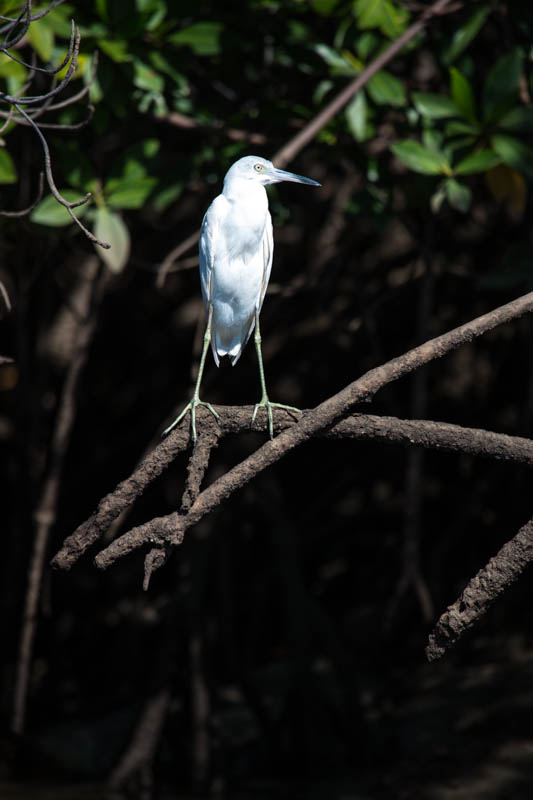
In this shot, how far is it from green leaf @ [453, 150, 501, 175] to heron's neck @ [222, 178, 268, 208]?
2.13ft

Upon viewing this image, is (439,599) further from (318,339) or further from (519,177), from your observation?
(519,177)

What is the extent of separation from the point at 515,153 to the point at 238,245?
2.49ft

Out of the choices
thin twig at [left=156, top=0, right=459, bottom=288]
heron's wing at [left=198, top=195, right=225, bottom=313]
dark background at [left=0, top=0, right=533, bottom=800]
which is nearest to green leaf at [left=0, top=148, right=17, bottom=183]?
dark background at [left=0, top=0, right=533, bottom=800]

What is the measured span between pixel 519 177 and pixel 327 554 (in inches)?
80.2

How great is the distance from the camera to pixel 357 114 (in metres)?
2.28

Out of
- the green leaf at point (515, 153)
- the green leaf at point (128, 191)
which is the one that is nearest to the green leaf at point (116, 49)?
the green leaf at point (128, 191)

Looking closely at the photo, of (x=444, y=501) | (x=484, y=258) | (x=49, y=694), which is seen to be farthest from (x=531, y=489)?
(x=49, y=694)

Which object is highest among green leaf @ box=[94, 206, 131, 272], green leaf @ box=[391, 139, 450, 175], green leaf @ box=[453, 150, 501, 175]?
green leaf @ box=[391, 139, 450, 175]

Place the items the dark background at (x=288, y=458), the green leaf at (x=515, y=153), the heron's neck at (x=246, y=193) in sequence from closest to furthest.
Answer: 1. the heron's neck at (x=246, y=193)
2. the green leaf at (x=515, y=153)
3. the dark background at (x=288, y=458)

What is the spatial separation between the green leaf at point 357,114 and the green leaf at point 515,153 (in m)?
0.35

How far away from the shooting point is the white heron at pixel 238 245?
1.63 metres

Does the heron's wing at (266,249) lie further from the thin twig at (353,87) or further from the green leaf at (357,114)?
the green leaf at (357,114)

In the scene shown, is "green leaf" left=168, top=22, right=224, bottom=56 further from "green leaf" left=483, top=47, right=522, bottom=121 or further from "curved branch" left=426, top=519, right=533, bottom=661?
"curved branch" left=426, top=519, right=533, bottom=661

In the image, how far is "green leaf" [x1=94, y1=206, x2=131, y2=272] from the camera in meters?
2.16
